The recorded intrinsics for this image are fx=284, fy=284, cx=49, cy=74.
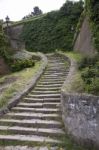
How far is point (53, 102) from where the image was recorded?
10.1 metres

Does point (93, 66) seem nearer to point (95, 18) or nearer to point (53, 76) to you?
point (53, 76)

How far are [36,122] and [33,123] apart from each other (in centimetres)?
10

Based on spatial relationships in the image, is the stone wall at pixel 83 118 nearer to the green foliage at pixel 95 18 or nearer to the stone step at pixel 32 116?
the stone step at pixel 32 116

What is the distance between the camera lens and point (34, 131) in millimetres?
8484

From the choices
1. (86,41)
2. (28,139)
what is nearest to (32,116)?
(28,139)

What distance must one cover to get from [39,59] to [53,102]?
9923 millimetres

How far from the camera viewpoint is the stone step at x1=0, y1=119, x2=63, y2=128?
8.71 meters

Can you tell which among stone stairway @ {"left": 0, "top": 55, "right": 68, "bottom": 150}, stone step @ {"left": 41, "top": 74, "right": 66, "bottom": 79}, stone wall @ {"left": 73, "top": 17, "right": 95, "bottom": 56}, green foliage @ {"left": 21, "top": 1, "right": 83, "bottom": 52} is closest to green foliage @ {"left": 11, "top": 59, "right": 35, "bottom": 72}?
stone step @ {"left": 41, "top": 74, "right": 66, "bottom": 79}

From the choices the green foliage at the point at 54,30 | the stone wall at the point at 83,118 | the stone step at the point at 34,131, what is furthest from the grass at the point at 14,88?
the green foliage at the point at 54,30

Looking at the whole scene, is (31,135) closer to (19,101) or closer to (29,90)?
(19,101)

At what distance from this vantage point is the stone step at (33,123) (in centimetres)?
871

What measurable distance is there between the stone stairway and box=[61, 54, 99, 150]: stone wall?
0.61 m

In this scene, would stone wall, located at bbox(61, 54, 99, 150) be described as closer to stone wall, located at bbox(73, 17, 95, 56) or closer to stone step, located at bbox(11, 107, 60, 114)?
stone step, located at bbox(11, 107, 60, 114)

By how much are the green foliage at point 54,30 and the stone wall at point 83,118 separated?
765 inches
